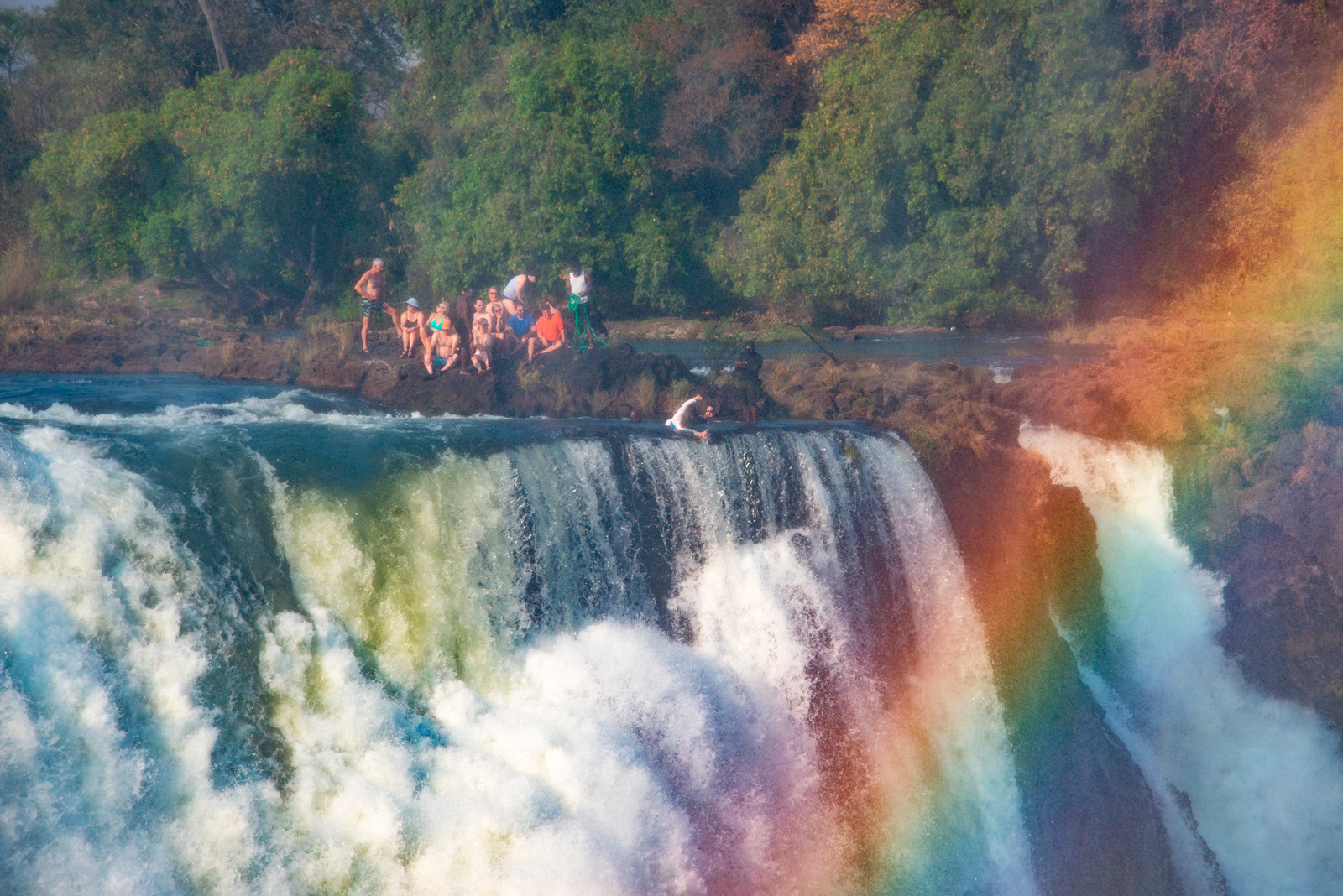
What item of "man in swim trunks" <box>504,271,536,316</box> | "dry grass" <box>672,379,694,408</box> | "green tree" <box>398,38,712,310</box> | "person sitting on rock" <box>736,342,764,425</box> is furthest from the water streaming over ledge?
"green tree" <box>398,38,712,310</box>

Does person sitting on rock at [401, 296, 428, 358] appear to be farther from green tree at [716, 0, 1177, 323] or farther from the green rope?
green tree at [716, 0, 1177, 323]

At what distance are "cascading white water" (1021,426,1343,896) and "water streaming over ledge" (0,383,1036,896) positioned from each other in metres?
2.33

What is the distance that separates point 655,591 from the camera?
34.2ft

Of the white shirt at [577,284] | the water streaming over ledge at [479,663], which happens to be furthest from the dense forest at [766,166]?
the water streaming over ledge at [479,663]

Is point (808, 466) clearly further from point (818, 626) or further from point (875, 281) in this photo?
point (875, 281)

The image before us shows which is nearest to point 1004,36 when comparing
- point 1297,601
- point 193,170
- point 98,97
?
point 1297,601

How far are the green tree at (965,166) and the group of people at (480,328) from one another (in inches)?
289

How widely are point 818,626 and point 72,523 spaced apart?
272 inches

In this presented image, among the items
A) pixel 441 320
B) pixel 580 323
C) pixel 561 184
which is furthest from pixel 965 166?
pixel 441 320

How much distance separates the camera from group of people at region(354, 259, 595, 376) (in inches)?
568

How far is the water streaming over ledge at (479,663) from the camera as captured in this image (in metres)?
7.19

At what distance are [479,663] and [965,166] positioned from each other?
15400 mm

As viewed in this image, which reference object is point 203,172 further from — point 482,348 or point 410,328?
point 482,348

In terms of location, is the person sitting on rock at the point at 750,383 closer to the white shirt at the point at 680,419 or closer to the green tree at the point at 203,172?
the white shirt at the point at 680,419
